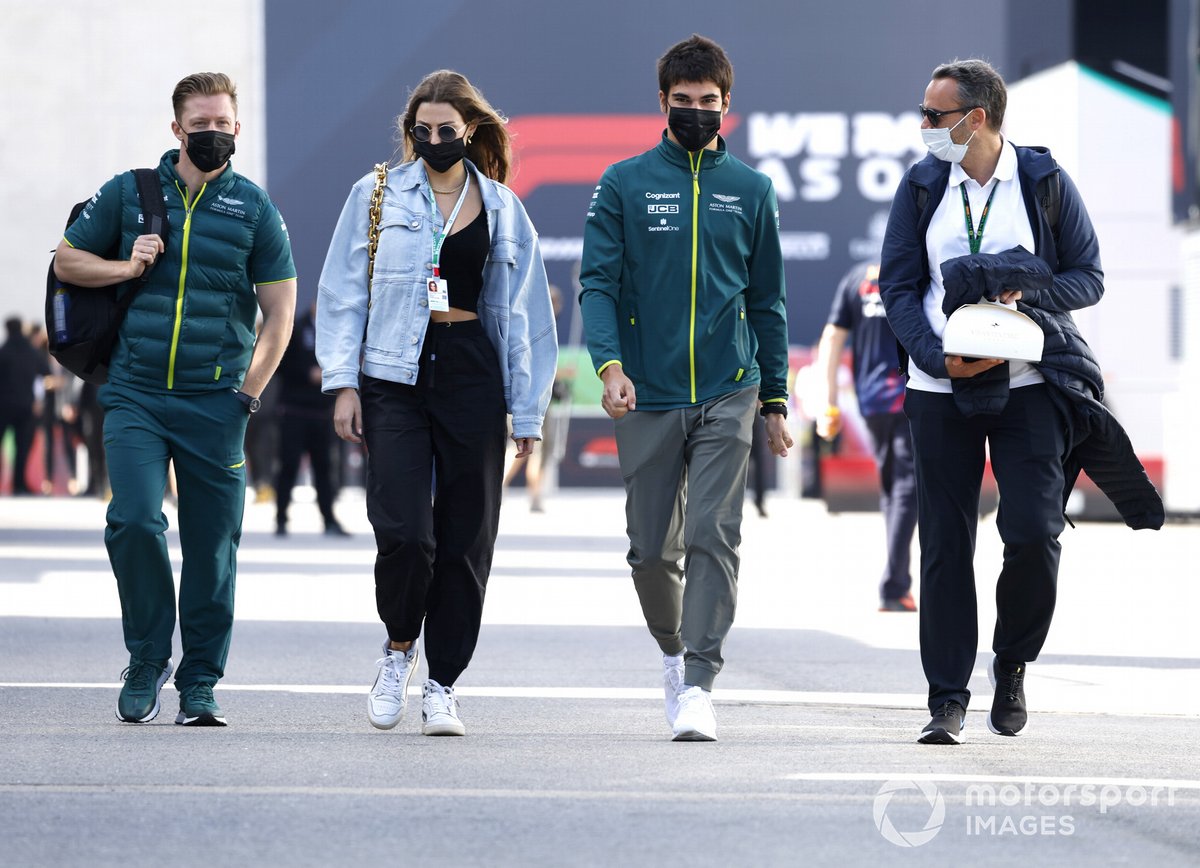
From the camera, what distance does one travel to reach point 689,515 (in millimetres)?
6383

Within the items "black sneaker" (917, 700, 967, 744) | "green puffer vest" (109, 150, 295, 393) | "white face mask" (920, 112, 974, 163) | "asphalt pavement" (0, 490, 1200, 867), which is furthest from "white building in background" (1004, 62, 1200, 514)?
"green puffer vest" (109, 150, 295, 393)

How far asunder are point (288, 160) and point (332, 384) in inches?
865

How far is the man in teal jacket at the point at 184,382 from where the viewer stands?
21.2 feet

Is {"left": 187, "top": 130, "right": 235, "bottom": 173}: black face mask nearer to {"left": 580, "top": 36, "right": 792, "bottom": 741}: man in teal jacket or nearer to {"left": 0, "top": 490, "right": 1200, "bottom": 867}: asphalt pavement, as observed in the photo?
{"left": 580, "top": 36, "right": 792, "bottom": 741}: man in teal jacket

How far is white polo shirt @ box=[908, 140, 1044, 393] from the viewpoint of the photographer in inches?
245

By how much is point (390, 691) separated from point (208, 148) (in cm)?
169

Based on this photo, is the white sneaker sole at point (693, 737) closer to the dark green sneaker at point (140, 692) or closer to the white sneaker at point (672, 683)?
the white sneaker at point (672, 683)

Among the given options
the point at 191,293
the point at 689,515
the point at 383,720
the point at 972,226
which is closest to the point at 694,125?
the point at 972,226

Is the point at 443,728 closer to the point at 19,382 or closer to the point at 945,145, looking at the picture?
the point at 945,145

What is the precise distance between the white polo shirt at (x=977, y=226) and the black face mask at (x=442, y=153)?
4.51 feet

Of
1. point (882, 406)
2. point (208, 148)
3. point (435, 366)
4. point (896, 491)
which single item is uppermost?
point (208, 148)

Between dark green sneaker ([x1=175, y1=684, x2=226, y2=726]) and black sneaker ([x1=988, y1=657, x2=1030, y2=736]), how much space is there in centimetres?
225

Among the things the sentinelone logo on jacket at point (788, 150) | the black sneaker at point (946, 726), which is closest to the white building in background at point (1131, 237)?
the sentinelone logo on jacket at point (788, 150)

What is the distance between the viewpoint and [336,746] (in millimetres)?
5965
